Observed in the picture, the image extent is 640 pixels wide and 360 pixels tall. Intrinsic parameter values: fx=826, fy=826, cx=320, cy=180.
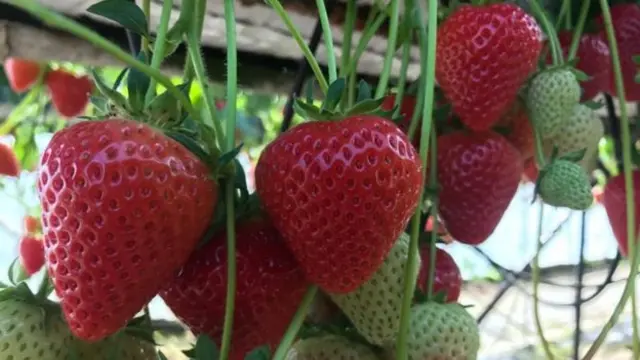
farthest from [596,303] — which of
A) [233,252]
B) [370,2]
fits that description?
[233,252]

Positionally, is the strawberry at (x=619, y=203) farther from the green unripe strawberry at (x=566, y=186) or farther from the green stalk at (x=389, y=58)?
the green stalk at (x=389, y=58)

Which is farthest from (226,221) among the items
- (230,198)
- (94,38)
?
(94,38)

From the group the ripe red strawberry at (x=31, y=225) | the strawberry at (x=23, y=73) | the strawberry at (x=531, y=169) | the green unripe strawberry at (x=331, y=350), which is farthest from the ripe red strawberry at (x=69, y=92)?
the green unripe strawberry at (x=331, y=350)

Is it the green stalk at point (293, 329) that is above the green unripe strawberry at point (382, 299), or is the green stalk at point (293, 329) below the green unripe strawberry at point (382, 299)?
above

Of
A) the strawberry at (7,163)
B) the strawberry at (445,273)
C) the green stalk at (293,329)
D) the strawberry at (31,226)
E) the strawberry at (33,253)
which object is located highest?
the green stalk at (293,329)

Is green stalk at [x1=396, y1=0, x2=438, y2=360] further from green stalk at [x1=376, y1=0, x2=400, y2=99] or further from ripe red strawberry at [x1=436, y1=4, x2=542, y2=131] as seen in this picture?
ripe red strawberry at [x1=436, y1=4, x2=542, y2=131]
